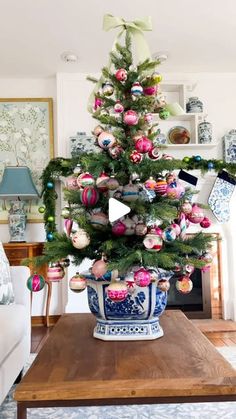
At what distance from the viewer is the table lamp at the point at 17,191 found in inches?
141

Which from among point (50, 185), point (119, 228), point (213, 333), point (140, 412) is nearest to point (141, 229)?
point (119, 228)

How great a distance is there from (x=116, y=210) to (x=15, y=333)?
961 millimetres

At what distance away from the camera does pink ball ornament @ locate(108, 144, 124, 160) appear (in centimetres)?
126

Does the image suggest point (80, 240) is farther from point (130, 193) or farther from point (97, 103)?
point (97, 103)

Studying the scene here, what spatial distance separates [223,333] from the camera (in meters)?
3.21

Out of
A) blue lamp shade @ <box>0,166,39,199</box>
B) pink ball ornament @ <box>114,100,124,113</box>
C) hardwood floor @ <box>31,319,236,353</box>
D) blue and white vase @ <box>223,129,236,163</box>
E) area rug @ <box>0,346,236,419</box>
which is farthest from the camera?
blue and white vase @ <box>223,129,236,163</box>

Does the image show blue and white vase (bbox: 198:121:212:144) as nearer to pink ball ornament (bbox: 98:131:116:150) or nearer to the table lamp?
the table lamp

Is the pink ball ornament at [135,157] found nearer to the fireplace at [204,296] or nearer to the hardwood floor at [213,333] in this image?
the hardwood floor at [213,333]

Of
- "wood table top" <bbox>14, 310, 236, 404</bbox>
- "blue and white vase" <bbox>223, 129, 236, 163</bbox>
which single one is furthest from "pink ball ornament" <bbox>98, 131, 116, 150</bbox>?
"blue and white vase" <bbox>223, 129, 236, 163</bbox>

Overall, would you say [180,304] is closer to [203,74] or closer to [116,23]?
[203,74]

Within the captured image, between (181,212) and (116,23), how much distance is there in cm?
74

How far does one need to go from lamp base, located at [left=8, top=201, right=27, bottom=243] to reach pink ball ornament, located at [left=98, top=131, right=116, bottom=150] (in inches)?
101

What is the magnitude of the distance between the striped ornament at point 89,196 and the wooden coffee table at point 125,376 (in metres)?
Result: 0.46

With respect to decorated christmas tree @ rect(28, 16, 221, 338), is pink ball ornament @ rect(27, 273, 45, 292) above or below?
below
